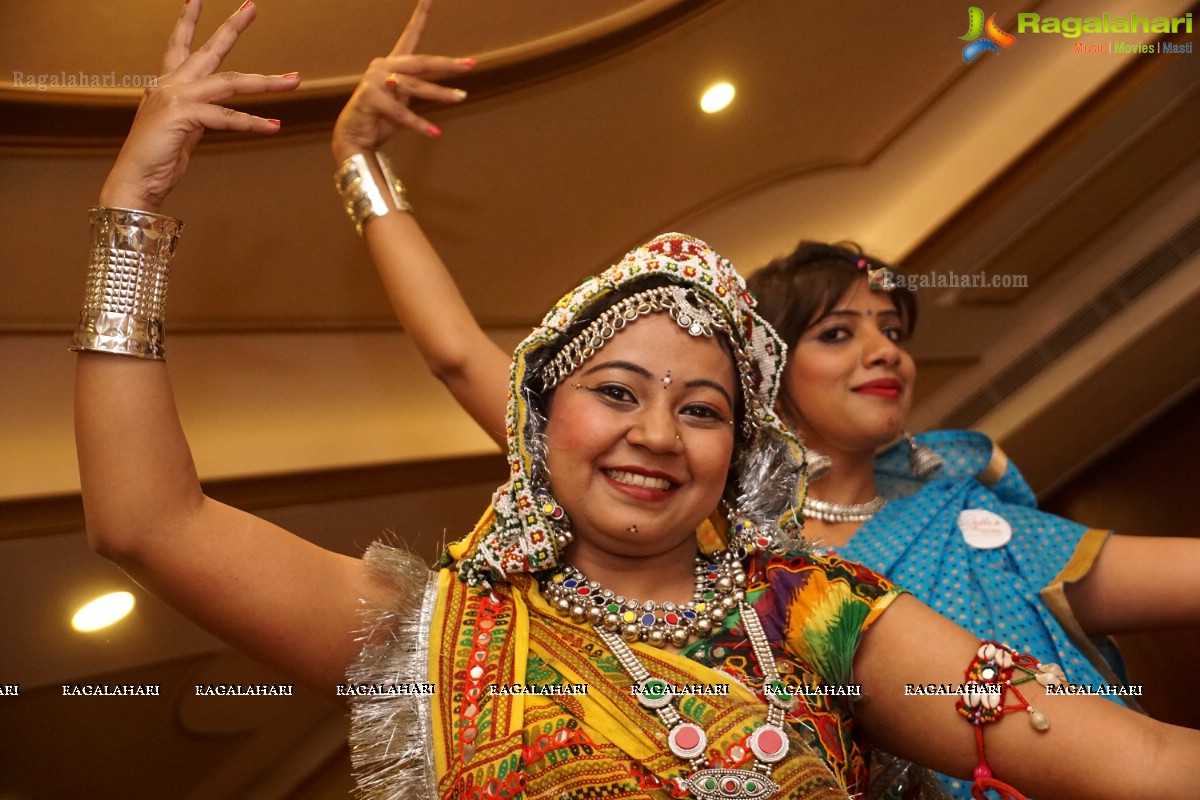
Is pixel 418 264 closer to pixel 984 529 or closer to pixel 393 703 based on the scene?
pixel 393 703

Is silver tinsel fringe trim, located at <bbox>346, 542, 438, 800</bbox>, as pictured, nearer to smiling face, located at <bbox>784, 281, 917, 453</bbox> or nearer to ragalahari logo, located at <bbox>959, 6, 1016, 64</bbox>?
smiling face, located at <bbox>784, 281, 917, 453</bbox>

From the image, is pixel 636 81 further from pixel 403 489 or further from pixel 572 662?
pixel 572 662

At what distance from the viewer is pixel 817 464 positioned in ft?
7.52

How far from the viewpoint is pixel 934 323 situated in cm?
336

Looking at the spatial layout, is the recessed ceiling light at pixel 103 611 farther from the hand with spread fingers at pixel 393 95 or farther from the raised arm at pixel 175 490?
the hand with spread fingers at pixel 393 95

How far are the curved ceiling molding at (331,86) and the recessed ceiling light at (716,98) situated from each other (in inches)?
7.7

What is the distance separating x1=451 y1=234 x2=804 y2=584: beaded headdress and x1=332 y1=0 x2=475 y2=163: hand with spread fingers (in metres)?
0.67

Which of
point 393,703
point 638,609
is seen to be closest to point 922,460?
point 638,609

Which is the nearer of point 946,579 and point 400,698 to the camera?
point 400,698

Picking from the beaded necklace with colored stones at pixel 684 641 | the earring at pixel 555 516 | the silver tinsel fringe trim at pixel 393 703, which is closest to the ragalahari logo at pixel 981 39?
the beaded necklace with colored stones at pixel 684 641

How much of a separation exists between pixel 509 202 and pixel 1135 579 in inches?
58.0

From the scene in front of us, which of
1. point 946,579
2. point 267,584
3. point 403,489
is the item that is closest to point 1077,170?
point 946,579

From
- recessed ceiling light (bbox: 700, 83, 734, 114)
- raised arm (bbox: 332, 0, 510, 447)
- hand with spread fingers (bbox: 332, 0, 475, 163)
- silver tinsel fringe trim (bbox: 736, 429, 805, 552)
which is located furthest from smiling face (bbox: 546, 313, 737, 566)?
recessed ceiling light (bbox: 700, 83, 734, 114)

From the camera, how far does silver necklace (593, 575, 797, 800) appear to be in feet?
4.39
